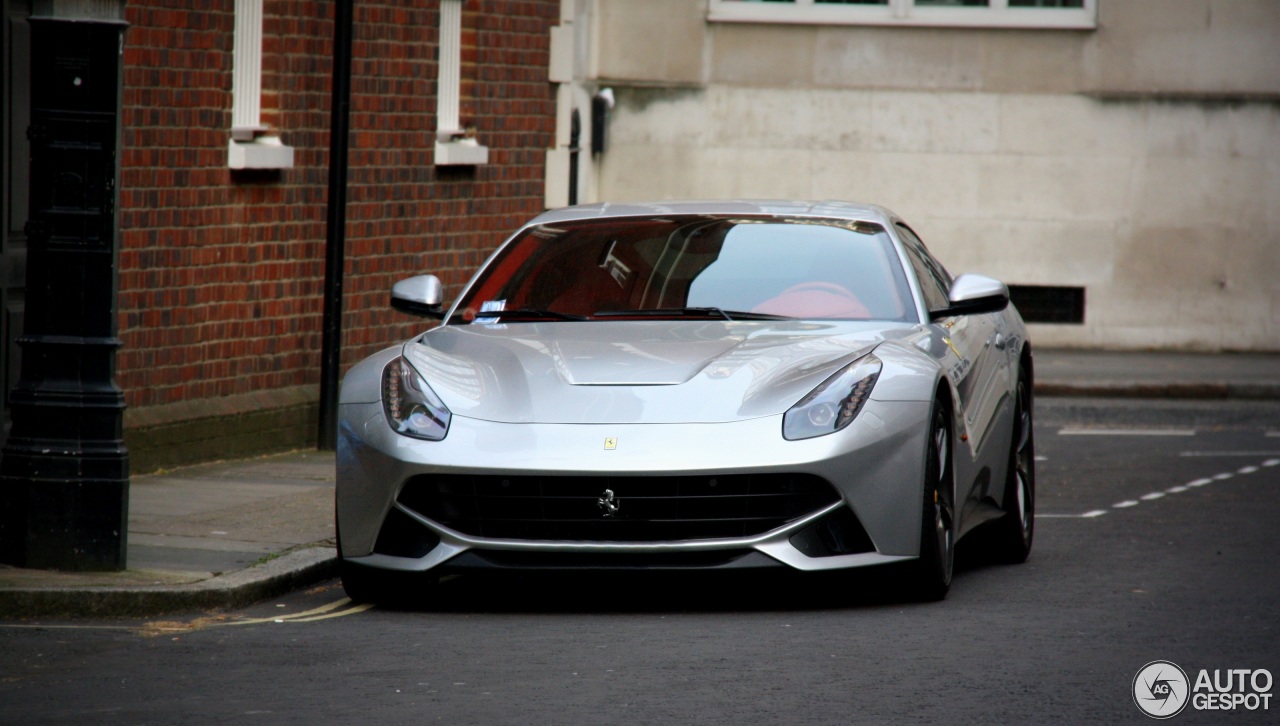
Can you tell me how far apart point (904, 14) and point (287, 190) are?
9891 millimetres

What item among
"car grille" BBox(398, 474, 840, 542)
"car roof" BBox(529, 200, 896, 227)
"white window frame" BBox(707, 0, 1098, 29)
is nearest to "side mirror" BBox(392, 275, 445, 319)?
"car roof" BBox(529, 200, 896, 227)

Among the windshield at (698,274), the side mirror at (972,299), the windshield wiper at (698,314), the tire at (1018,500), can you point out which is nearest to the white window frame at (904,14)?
the tire at (1018,500)

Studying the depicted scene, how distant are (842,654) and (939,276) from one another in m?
2.95

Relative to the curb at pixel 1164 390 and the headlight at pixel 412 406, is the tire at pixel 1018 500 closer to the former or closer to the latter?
the headlight at pixel 412 406

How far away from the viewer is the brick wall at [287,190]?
38.0 feet

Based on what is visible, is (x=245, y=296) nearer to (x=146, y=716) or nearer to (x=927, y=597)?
(x=927, y=597)

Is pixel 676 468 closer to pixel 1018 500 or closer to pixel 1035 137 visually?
pixel 1018 500

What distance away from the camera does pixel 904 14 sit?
70.5 ft

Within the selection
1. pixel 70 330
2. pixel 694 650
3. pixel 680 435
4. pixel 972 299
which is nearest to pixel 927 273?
pixel 972 299

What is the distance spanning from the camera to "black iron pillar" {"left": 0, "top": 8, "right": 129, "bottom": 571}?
7824 mm

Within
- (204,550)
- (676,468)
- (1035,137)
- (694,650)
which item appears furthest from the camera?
(1035,137)

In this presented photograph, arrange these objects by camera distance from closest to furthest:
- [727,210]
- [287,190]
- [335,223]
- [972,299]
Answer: [972,299], [727,210], [335,223], [287,190]

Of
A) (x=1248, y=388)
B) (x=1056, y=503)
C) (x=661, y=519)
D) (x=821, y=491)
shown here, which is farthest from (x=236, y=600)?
(x=1248, y=388)

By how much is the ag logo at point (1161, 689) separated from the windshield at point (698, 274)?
7.04 ft
